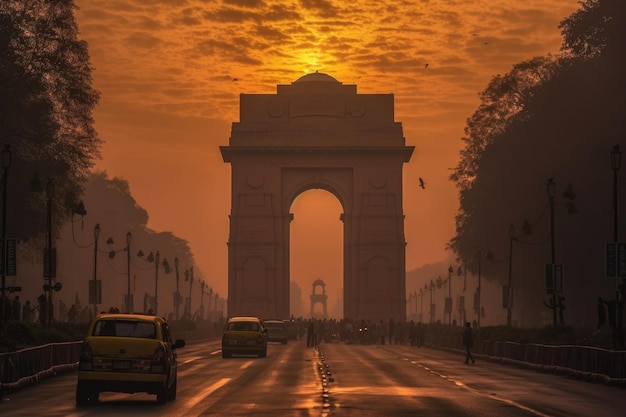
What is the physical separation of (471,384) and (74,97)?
37762mm

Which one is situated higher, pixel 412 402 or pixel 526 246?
pixel 526 246

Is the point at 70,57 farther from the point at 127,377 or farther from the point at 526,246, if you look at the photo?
the point at 127,377

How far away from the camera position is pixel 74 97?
229 ft

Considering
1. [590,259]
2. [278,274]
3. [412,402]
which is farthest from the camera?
[278,274]

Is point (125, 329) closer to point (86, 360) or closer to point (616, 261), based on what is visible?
point (86, 360)

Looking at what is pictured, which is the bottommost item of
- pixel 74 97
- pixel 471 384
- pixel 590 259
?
pixel 471 384

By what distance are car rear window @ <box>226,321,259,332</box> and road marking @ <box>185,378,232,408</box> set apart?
20498mm

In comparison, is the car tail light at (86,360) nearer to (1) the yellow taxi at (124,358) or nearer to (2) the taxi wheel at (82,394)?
(1) the yellow taxi at (124,358)

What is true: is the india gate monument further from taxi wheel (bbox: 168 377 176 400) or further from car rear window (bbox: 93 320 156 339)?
car rear window (bbox: 93 320 156 339)

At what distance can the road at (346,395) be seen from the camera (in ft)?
86.5

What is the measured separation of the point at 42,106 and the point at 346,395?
38115 millimetres

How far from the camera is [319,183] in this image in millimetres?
122188

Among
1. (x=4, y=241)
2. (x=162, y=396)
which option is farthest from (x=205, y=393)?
(x=4, y=241)

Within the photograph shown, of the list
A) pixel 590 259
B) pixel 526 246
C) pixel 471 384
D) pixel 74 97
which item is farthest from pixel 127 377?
pixel 526 246
